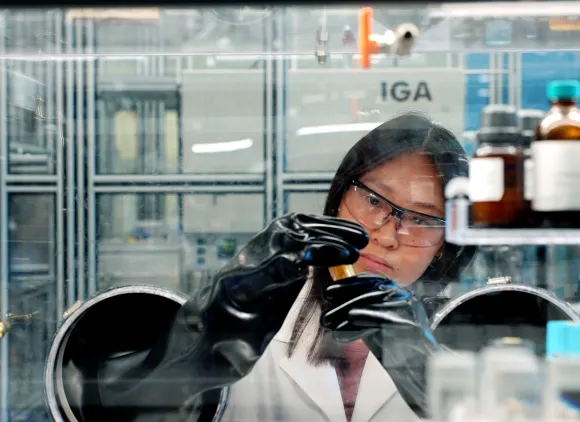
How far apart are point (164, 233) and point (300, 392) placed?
655 mm

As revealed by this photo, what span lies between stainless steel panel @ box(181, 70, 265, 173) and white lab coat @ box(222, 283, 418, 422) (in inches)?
19.0

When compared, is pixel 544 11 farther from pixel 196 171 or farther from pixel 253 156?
pixel 196 171

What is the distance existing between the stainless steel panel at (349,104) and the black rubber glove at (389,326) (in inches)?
15.5

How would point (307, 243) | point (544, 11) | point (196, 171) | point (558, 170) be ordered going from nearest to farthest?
1. point (558, 170)
2. point (544, 11)
3. point (307, 243)
4. point (196, 171)

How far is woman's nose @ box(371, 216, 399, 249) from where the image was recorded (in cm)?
196

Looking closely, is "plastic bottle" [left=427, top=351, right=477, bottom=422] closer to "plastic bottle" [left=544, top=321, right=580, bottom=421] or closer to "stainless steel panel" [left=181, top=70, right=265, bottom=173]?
"plastic bottle" [left=544, top=321, right=580, bottom=421]

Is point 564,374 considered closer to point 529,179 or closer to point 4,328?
point 529,179

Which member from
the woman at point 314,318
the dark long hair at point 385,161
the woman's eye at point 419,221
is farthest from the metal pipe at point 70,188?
the woman's eye at point 419,221

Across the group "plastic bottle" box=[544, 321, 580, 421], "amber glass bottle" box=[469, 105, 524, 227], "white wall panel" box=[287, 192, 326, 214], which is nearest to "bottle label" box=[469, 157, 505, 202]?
"amber glass bottle" box=[469, 105, 524, 227]

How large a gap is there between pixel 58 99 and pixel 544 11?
4.65 ft

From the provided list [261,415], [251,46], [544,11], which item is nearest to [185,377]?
[261,415]

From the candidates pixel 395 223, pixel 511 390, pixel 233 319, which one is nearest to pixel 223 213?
pixel 233 319

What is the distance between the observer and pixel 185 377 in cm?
202

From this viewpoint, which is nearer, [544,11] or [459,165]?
[544,11]
